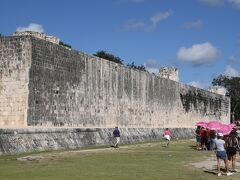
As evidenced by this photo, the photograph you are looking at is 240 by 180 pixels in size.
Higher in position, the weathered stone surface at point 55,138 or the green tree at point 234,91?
the green tree at point 234,91

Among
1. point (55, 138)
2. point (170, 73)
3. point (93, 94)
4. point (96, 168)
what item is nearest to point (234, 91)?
point (170, 73)

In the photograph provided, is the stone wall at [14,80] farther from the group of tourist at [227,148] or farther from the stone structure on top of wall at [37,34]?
the group of tourist at [227,148]

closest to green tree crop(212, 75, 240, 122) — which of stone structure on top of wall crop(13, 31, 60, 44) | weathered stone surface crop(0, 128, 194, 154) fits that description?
weathered stone surface crop(0, 128, 194, 154)

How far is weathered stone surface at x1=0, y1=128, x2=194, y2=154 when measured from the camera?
18062 mm

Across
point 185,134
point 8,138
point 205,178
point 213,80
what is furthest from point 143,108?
point 213,80

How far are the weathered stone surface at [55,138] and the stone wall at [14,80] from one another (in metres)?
1.25

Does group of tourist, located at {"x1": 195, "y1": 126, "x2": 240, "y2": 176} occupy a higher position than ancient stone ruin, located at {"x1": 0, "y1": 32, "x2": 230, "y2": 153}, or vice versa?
ancient stone ruin, located at {"x1": 0, "y1": 32, "x2": 230, "y2": 153}

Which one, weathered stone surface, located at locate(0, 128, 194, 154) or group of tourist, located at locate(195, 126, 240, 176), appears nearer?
group of tourist, located at locate(195, 126, 240, 176)

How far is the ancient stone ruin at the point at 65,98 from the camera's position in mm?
20944

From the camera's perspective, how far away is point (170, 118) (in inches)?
1513

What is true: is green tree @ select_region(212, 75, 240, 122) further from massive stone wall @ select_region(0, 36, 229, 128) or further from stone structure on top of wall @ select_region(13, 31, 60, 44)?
stone structure on top of wall @ select_region(13, 31, 60, 44)

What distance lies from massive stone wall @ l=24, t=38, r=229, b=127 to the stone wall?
29 centimetres

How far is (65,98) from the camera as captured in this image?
23766 millimetres

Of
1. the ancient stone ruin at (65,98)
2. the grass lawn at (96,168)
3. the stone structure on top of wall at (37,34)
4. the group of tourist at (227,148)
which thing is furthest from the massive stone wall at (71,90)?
the group of tourist at (227,148)
